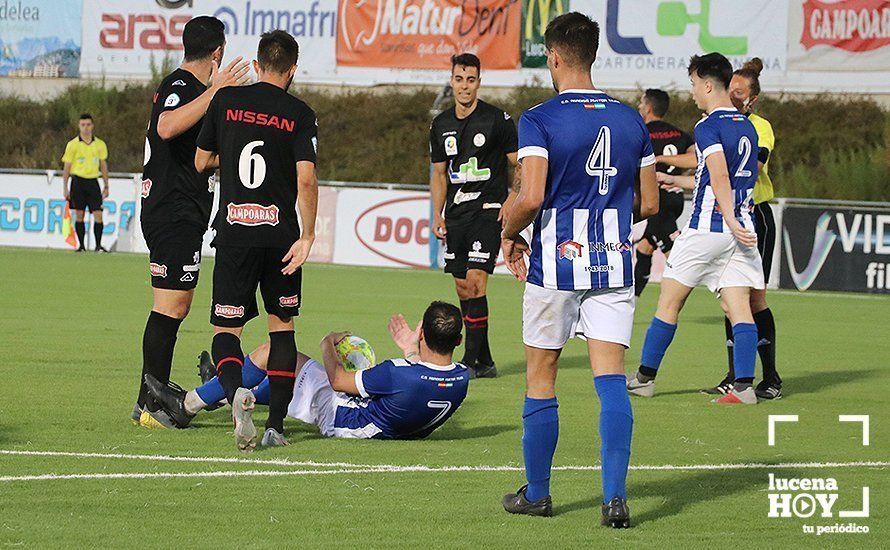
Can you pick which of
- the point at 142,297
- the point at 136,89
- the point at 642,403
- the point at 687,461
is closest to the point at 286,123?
Answer: the point at 687,461

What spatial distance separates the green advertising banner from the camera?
111 feet

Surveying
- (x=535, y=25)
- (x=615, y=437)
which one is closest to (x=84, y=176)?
(x=535, y=25)

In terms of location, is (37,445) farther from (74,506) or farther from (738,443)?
(738,443)

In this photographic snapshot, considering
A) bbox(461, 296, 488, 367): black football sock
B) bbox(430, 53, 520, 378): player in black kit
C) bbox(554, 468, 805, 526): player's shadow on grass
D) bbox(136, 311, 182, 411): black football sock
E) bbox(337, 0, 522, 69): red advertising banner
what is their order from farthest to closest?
1. bbox(337, 0, 522, 69): red advertising banner
2. bbox(430, 53, 520, 378): player in black kit
3. bbox(461, 296, 488, 367): black football sock
4. bbox(136, 311, 182, 411): black football sock
5. bbox(554, 468, 805, 526): player's shadow on grass

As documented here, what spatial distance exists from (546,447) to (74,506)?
1.88 meters

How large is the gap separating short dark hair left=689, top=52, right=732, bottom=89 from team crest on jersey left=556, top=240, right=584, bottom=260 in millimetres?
3698

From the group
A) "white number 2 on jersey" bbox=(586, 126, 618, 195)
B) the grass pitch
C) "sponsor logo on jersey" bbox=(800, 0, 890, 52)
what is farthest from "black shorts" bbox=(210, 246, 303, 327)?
"sponsor logo on jersey" bbox=(800, 0, 890, 52)

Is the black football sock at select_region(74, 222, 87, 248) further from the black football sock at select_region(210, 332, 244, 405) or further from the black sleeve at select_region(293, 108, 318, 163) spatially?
the black sleeve at select_region(293, 108, 318, 163)

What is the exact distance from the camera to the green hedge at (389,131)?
102ft

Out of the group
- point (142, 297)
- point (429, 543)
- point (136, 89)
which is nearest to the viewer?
point (429, 543)

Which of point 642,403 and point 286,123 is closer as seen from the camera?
point 286,123

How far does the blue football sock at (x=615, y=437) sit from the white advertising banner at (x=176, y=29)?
1206 inches

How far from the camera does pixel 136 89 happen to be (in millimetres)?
40188

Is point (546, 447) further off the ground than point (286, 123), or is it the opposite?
point (286, 123)
